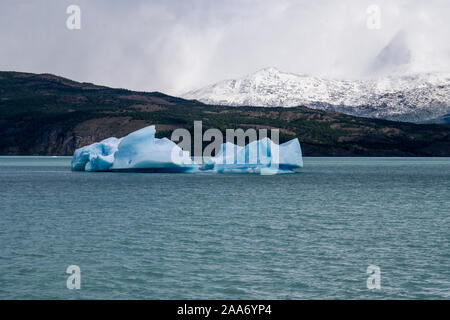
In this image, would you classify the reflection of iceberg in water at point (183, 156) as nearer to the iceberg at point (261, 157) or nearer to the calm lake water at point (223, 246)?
the iceberg at point (261, 157)

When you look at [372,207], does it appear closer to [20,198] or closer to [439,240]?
[439,240]

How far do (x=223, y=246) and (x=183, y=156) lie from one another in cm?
4290

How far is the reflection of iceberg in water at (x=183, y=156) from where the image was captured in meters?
57.6

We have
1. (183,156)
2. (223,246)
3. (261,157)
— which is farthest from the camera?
(183,156)

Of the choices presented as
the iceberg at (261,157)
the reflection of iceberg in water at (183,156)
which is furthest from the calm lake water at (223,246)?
the iceberg at (261,157)

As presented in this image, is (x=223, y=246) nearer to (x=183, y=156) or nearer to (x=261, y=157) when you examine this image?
(x=261, y=157)

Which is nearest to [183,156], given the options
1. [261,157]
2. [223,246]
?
[261,157]

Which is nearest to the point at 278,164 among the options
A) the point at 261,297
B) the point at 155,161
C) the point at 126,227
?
the point at 155,161

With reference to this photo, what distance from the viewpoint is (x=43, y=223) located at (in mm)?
28500

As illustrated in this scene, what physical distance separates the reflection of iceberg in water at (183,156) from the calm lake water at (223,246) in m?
16.0

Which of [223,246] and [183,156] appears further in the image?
[183,156]

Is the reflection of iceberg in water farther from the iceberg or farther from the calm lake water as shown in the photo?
the calm lake water

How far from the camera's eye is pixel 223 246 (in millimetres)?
22359

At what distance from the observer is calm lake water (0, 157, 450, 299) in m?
16.1
